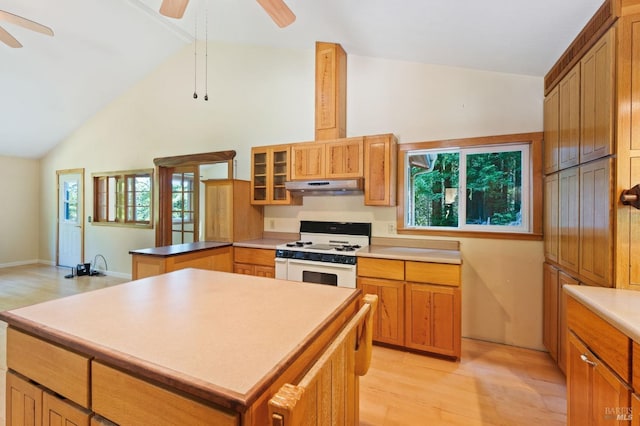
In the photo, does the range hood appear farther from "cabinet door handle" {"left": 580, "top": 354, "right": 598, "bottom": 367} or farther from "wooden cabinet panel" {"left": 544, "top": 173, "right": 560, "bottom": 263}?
"cabinet door handle" {"left": 580, "top": 354, "right": 598, "bottom": 367}

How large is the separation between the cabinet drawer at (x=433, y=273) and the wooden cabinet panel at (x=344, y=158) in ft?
3.66

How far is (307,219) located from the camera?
3.74 meters

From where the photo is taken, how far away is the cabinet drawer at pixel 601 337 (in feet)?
3.60

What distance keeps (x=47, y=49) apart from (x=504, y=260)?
20.5 feet

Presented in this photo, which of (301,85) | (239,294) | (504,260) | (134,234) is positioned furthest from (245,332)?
(134,234)

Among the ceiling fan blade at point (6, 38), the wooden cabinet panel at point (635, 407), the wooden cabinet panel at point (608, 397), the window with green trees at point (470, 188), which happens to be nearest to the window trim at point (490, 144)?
the window with green trees at point (470, 188)

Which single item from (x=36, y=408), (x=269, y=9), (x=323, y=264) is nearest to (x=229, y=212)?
(x=323, y=264)

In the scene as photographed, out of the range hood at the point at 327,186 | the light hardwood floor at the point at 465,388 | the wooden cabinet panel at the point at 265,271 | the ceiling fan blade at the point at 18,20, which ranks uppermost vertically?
the ceiling fan blade at the point at 18,20

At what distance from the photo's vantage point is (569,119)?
2.09 metres

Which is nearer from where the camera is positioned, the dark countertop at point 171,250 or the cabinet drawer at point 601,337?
the cabinet drawer at point 601,337

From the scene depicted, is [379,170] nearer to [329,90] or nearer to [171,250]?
[329,90]

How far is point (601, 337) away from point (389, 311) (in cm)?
162

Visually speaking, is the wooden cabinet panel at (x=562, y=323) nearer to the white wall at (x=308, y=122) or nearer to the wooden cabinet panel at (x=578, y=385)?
the white wall at (x=308, y=122)

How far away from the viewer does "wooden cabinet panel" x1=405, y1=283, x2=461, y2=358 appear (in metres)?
2.49
